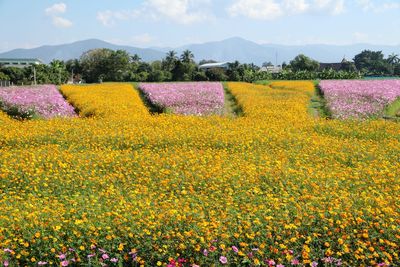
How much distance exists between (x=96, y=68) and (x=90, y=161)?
8361cm

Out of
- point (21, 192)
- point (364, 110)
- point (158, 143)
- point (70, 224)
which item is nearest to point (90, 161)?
point (21, 192)

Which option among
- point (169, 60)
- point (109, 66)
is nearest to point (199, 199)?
point (109, 66)

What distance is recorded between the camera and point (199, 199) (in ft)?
29.3

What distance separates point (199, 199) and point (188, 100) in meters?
22.1

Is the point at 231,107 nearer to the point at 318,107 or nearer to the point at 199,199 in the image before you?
the point at 318,107

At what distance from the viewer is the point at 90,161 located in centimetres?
1178

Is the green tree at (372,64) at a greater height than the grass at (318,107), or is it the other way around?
the green tree at (372,64)

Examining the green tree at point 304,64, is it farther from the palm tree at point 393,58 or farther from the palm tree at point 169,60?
the palm tree at point 393,58

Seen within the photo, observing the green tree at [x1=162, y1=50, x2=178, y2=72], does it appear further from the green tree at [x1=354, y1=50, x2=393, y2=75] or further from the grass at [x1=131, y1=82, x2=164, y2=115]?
the grass at [x1=131, y1=82, x2=164, y2=115]

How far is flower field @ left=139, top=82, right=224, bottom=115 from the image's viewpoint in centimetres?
2833

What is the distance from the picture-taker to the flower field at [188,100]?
2833cm

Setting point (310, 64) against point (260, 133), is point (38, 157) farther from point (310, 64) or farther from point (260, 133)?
point (310, 64)

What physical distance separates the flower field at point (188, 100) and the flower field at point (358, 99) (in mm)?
7409

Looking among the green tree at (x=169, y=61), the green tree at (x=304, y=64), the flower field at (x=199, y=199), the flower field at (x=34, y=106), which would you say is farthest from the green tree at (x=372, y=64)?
the flower field at (x=199, y=199)
